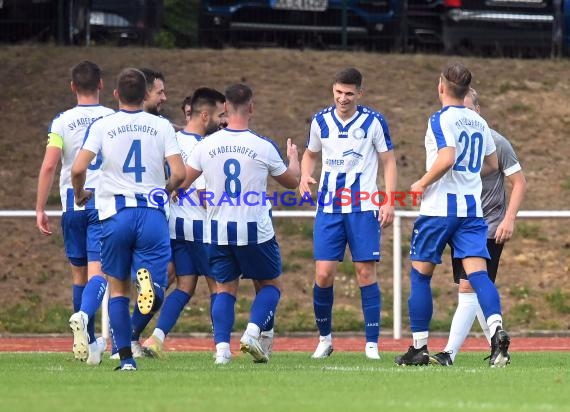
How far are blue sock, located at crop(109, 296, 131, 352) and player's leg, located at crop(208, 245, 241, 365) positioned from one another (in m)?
1.32

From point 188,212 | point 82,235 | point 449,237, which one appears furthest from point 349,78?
A: point 82,235

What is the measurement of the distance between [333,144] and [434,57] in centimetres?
1336

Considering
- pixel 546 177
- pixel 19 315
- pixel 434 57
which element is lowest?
pixel 19 315

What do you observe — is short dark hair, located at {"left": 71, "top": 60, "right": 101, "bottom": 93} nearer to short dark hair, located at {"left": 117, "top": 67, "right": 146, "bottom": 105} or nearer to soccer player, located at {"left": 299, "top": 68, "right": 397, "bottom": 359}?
short dark hair, located at {"left": 117, "top": 67, "right": 146, "bottom": 105}

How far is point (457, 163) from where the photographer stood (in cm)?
1153

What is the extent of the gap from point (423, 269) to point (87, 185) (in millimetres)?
2850

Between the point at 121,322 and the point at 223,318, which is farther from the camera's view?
the point at 223,318

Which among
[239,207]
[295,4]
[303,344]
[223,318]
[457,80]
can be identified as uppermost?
[295,4]

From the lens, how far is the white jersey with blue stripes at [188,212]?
13.1 m

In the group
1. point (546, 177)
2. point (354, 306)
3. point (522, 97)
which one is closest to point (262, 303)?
point (354, 306)

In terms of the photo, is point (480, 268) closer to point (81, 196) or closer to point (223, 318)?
point (223, 318)

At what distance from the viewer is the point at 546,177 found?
22.5 metres

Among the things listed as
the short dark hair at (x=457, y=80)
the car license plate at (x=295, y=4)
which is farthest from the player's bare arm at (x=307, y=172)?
the car license plate at (x=295, y=4)

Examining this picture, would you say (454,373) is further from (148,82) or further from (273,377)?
(148,82)
